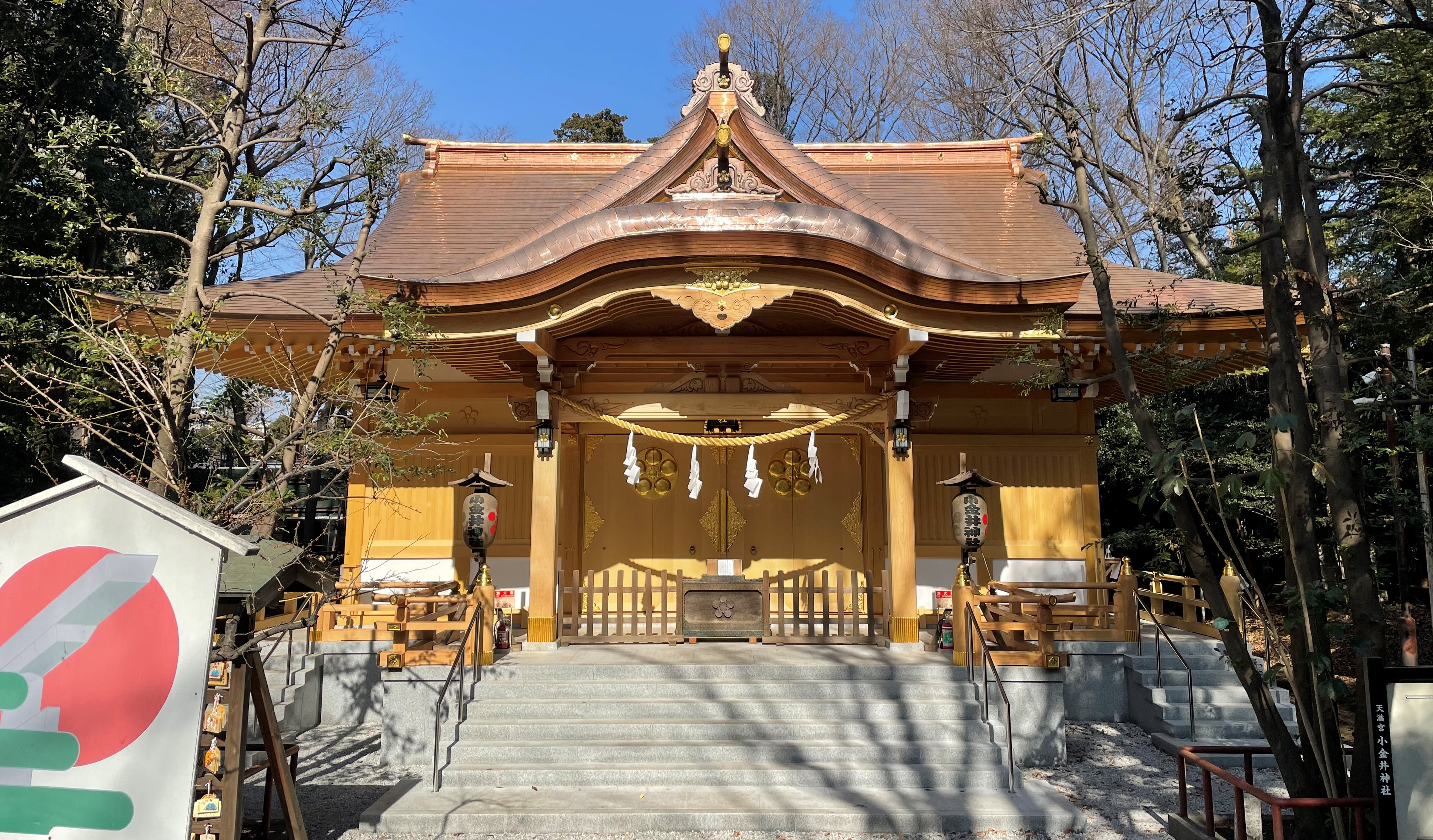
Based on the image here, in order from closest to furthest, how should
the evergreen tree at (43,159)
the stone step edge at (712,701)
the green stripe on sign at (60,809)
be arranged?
the green stripe on sign at (60,809)
the stone step edge at (712,701)
the evergreen tree at (43,159)

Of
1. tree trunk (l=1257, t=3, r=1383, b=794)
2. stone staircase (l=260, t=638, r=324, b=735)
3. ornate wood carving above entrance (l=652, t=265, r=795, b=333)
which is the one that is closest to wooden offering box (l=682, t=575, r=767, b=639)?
ornate wood carving above entrance (l=652, t=265, r=795, b=333)

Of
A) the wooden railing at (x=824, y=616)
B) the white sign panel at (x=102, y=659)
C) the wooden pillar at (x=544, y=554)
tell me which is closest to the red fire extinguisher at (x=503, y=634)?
the wooden pillar at (x=544, y=554)

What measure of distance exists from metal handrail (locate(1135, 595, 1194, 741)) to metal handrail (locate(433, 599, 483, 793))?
621 centimetres

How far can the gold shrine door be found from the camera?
10641 millimetres

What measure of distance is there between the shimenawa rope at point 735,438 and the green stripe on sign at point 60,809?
573 centimetres

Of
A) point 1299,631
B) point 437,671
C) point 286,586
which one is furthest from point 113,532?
point 1299,631

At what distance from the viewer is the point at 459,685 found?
6.98m

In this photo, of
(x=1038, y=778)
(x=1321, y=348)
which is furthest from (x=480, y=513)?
(x=1321, y=348)

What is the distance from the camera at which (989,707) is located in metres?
6.93

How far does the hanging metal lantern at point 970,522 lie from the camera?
863 centimetres

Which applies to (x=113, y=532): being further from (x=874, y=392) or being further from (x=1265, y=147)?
(x=874, y=392)

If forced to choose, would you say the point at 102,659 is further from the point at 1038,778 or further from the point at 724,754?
the point at 1038,778

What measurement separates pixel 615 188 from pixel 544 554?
3.84 m

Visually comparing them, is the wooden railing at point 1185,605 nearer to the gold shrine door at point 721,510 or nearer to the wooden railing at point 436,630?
the gold shrine door at point 721,510
